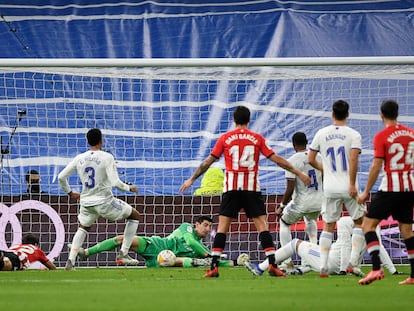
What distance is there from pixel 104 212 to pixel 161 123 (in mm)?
3883

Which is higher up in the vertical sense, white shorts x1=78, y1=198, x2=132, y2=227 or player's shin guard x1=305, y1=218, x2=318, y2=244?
white shorts x1=78, y1=198, x2=132, y2=227

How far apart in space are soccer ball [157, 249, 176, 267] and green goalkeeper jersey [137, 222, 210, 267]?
0.21 m

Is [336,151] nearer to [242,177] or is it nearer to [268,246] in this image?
[242,177]

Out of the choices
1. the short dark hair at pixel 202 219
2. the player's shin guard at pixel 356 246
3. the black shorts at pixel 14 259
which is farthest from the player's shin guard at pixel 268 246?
the black shorts at pixel 14 259

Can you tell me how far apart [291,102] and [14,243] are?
5269mm

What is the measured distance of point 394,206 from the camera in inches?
400

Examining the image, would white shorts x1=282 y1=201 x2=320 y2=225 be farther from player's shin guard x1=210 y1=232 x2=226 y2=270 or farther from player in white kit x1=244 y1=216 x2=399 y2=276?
player's shin guard x1=210 y1=232 x2=226 y2=270

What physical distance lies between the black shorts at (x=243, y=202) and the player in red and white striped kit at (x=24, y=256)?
3430mm

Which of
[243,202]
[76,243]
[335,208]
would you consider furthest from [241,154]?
[76,243]

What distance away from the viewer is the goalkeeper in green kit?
15.3m

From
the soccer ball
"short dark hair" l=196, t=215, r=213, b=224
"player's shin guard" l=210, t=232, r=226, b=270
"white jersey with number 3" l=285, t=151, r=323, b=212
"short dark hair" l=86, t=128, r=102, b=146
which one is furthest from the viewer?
"short dark hair" l=196, t=215, r=213, b=224

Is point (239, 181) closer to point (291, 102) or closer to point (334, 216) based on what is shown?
point (334, 216)

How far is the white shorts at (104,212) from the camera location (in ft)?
47.2

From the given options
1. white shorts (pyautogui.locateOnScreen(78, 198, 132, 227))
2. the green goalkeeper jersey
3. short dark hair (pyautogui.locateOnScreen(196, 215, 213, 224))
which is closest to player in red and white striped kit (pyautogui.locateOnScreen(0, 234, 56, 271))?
white shorts (pyautogui.locateOnScreen(78, 198, 132, 227))
